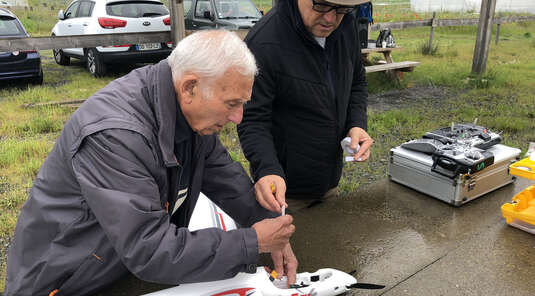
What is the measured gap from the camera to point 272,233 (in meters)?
1.51

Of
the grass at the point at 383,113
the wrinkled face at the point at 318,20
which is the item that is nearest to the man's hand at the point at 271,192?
the wrinkled face at the point at 318,20

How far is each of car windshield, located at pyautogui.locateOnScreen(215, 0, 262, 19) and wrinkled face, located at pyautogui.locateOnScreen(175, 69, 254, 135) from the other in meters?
7.33

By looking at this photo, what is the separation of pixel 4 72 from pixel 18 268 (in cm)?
671

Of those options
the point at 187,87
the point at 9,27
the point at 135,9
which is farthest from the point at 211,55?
the point at 135,9

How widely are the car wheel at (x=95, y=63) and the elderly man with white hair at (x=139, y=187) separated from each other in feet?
23.5

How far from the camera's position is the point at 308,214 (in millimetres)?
2980

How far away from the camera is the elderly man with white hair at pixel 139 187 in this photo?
50.6 inches

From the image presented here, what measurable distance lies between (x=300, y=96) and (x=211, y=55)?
1.00 m

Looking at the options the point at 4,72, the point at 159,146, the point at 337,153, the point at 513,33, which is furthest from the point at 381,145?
the point at 513,33

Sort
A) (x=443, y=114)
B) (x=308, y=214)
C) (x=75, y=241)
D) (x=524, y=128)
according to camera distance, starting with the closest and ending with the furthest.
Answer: (x=75, y=241), (x=308, y=214), (x=524, y=128), (x=443, y=114)

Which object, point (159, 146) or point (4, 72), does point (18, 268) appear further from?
point (4, 72)

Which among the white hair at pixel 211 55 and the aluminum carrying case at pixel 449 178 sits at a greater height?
the white hair at pixel 211 55

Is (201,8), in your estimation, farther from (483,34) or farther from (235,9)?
(483,34)

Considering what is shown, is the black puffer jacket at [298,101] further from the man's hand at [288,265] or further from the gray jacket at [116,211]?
the gray jacket at [116,211]
